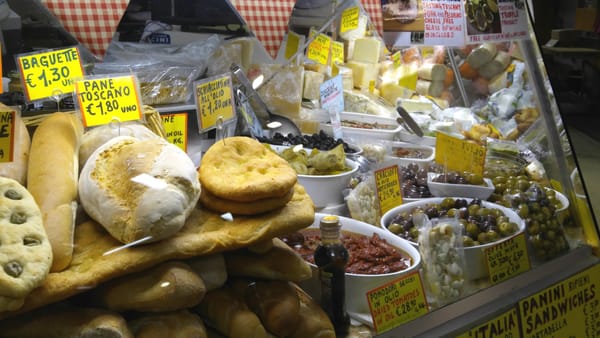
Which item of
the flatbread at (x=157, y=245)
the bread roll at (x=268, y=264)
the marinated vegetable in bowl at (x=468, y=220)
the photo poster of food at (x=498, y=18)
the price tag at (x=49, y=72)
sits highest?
the photo poster of food at (x=498, y=18)

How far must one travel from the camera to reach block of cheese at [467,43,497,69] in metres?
3.00

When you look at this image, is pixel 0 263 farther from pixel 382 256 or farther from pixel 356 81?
pixel 356 81

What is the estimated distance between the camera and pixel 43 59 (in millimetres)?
1349

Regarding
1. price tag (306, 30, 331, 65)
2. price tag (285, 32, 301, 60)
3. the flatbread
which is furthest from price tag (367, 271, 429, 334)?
price tag (306, 30, 331, 65)

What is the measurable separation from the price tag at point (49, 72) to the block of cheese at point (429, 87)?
83.3 inches

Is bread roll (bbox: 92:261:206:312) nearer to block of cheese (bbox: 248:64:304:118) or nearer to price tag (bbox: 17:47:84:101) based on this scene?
price tag (bbox: 17:47:84:101)

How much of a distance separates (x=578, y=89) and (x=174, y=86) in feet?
17.5

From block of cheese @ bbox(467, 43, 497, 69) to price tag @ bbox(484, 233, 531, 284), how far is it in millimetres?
1283

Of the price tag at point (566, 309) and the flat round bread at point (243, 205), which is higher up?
the flat round bread at point (243, 205)

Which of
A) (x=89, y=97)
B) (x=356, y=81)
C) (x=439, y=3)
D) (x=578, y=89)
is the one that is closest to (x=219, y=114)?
(x=89, y=97)

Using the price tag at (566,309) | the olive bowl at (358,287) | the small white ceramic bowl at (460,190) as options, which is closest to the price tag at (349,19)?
the small white ceramic bowl at (460,190)

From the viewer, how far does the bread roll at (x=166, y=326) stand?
1.10m

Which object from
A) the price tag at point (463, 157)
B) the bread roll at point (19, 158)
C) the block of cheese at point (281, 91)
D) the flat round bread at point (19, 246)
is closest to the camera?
the flat round bread at point (19, 246)

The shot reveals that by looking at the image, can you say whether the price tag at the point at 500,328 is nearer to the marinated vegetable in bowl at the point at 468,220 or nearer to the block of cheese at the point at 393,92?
the marinated vegetable in bowl at the point at 468,220
